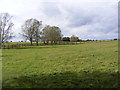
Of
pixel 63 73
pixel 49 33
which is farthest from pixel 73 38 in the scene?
pixel 63 73

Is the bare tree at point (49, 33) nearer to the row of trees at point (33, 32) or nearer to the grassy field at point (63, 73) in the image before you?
the row of trees at point (33, 32)

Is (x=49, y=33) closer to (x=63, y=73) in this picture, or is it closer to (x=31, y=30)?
(x=31, y=30)

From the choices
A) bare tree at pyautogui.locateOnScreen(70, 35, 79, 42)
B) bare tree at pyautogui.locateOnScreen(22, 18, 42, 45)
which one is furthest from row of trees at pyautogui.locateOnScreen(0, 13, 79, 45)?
bare tree at pyautogui.locateOnScreen(70, 35, 79, 42)

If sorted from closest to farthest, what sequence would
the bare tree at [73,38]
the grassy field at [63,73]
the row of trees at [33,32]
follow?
the grassy field at [63,73] < the row of trees at [33,32] < the bare tree at [73,38]

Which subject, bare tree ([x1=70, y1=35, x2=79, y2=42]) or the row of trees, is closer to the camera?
the row of trees

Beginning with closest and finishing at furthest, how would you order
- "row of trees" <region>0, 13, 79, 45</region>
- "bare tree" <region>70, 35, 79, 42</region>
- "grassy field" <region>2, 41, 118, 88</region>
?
"grassy field" <region>2, 41, 118, 88</region>, "row of trees" <region>0, 13, 79, 45</region>, "bare tree" <region>70, 35, 79, 42</region>

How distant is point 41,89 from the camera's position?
Result: 5.59 meters

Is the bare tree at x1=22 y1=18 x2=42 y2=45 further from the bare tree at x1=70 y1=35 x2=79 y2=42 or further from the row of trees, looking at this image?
the bare tree at x1=70 y1=35 x2=79 y2=42

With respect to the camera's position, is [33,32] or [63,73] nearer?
[63,73]

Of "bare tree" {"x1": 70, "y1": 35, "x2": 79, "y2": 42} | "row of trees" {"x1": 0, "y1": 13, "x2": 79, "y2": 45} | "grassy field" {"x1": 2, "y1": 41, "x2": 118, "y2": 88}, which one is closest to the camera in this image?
"grassy field" {"x1": 2, "y1": 41, "x2": 118, "y2": 88}

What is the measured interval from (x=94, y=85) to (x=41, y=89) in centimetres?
235

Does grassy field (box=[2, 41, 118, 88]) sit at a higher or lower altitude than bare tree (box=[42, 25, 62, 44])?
lower

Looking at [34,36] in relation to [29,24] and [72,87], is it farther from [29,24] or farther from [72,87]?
[72,87]

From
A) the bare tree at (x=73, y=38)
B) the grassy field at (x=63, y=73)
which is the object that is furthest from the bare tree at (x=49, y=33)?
the grassy field at (x=63, y=73)
